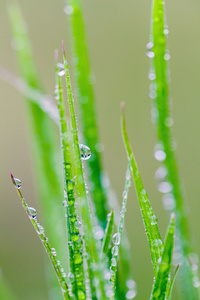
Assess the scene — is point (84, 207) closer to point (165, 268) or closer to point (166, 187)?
point (165, 268)

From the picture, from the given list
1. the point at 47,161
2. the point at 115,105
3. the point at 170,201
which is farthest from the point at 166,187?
the point at 115,105

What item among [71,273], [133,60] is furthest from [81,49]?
[133,60]

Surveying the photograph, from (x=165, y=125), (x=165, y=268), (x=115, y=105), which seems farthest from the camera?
(x=115, y=105)

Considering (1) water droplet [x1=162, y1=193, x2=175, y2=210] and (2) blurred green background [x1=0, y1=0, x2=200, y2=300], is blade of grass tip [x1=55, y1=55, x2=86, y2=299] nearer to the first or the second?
(1) water droplet [x1=162, y1=193, x2=175, y2=210]

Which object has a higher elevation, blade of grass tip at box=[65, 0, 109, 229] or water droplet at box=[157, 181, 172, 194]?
blade of grass tip at box=[65, 0, 109, 229]

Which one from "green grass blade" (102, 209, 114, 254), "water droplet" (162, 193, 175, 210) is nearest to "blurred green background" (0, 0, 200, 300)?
"water droplet" (162, 193, 175, 210)
